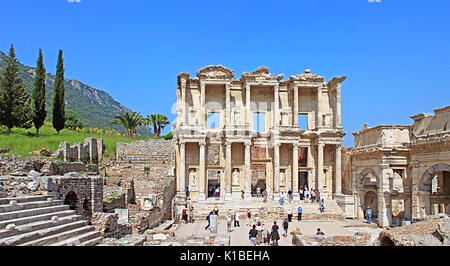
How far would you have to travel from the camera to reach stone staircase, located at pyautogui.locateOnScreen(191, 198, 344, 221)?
2395 cm

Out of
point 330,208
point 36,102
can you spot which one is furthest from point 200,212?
point 36,102

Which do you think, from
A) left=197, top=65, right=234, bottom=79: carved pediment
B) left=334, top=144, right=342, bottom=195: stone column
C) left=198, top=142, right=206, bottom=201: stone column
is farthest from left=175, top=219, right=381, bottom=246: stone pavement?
left=197, top=65, right=234, bottom=79: carved pediment

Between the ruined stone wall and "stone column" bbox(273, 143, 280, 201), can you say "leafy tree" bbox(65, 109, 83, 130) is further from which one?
"stone column" bbox(273, 143, 280, 201)

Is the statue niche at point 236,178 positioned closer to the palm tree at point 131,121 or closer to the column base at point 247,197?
the column base at point 247,197

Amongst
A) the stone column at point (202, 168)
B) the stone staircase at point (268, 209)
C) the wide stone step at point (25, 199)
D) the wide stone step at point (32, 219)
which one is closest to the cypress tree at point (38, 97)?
the stone column at point (202, 168)

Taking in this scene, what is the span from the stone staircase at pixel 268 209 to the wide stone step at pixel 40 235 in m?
12.2

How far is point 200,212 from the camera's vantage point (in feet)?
79.6

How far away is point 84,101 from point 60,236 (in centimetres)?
11267

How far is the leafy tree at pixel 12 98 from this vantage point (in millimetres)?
25922

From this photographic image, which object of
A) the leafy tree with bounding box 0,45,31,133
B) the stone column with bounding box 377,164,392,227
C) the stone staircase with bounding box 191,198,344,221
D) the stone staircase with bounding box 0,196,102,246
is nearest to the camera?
the stone staircase with bounding box 0,196,102,246

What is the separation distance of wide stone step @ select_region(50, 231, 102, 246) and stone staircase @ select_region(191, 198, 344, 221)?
37.5ft

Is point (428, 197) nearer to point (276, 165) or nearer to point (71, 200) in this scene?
point (276, 165)

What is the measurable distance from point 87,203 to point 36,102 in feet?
52.6

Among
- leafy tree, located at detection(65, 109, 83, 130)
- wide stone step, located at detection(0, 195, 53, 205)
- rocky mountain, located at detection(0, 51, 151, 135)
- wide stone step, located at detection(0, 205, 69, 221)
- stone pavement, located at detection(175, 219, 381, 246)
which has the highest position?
rocky mountain, located at detection(0, 51, 151, 135)
